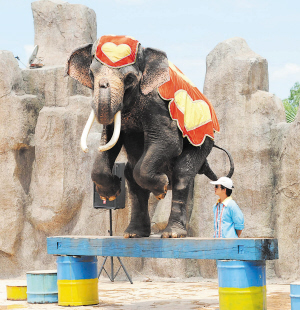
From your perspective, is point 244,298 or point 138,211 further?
point 138,211

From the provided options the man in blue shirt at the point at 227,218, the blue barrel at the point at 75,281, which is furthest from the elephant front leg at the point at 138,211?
the blue barrel at the point at 75,281

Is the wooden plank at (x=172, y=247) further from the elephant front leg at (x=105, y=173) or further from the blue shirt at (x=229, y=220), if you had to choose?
the blue shirt at (x=229, y=220)

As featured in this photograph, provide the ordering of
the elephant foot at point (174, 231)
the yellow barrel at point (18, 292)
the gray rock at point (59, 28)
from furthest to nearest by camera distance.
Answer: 1. the gray rock at point (59, 28)
2. the yellow barrel at point (18, 292)
3. the elephant foot at point (174, 231)

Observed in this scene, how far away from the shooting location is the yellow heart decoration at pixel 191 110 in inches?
163

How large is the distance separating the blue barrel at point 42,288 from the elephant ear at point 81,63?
1862 millimetres

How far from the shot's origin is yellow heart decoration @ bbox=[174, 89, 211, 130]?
4.15 meters

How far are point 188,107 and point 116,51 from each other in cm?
76

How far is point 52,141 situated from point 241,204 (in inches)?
108

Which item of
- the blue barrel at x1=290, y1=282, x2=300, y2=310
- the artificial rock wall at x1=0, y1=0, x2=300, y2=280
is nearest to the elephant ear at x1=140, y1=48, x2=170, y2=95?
the blue barrel at x1=290, y1=282, x2=300, y2=310

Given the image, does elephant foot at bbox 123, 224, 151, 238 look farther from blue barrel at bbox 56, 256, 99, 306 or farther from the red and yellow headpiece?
the red and yellow headpiece

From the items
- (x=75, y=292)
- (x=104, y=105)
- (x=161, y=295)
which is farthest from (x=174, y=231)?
(x=161, y=295)

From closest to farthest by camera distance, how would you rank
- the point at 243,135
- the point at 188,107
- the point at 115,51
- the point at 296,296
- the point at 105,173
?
the point at 296,296 → the point at 115,51 → the point at 105,173 → the point at 188,107 → the point at 243,135

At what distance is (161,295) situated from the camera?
5.71 m

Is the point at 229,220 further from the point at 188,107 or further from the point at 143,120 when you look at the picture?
the point at 143,120
